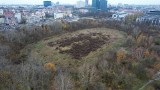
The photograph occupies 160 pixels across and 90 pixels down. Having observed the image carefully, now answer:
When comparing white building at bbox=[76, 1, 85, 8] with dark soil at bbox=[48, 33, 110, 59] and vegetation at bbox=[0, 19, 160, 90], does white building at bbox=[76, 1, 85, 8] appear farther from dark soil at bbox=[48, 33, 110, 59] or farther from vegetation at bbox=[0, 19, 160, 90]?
dark soil at bbox=[48, 33, 110, 59]

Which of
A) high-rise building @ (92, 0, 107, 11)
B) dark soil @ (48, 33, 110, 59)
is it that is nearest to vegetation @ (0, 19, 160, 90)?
dark soil @ (48, 33, 110, 59)

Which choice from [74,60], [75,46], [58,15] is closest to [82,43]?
[75,46]

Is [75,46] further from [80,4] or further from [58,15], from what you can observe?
[80,4]

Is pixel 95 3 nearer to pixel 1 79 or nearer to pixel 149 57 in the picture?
pixel 149 57

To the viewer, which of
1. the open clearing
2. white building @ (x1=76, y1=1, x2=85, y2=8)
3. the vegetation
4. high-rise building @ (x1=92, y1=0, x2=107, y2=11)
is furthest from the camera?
white building @ (x1=76, y1=1, x2=85, y2=8)

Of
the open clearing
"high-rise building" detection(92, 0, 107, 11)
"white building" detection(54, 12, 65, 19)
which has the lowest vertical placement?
the open clearing

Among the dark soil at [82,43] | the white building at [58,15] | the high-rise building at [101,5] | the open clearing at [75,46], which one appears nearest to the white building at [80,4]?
the high-rise building at [101,5]

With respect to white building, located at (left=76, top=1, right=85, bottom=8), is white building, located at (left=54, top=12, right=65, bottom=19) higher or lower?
lower

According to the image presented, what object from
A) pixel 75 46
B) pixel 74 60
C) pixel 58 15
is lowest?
pixel 74 60

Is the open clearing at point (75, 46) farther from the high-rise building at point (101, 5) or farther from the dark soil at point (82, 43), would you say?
the high-rise building at point (101, 5)
